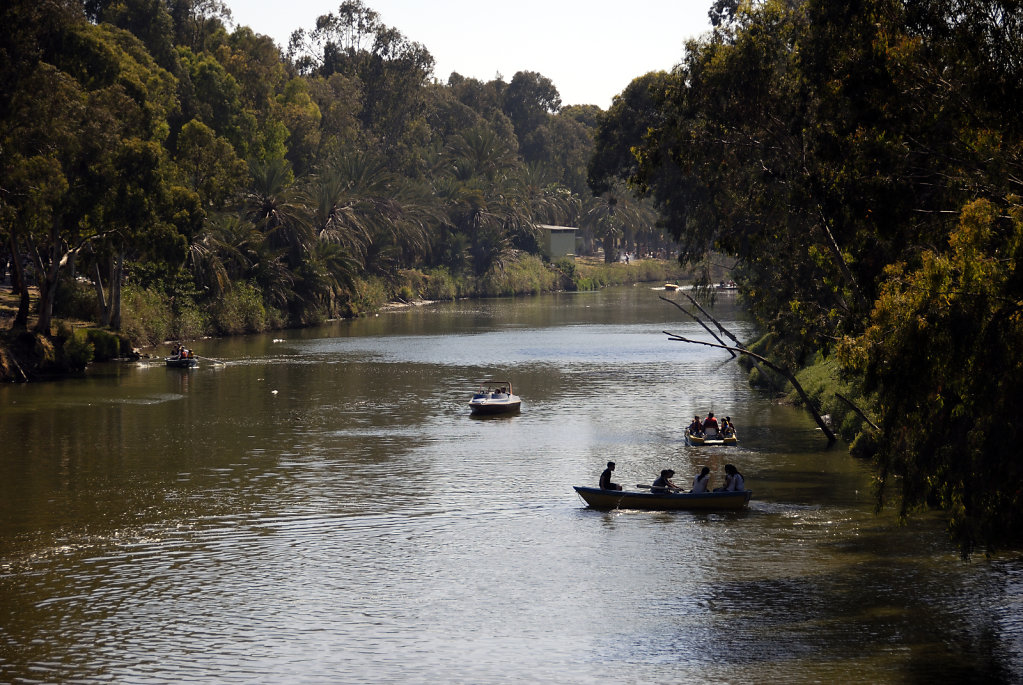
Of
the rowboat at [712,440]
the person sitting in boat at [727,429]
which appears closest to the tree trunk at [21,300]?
the rowboat at [712,440]

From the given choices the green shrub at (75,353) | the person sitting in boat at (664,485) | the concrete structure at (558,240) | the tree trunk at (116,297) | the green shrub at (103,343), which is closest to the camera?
the person sitting in boat at (664,485)

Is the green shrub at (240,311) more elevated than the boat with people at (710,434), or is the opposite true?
the green shrub at (240,311)

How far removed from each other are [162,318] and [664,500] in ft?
178

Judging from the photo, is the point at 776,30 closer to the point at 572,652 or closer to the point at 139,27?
the point at 572,652

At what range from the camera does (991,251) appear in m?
18.1

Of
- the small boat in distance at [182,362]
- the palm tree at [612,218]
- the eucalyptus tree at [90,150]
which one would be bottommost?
the small boat in distance at [182,362]

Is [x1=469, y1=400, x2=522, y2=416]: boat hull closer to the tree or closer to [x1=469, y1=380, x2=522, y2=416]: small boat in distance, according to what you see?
[x1=469, y1=380, x2=522, y2=416]: small boat in distance

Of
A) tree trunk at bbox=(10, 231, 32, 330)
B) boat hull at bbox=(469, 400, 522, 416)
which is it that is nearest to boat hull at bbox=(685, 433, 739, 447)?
boat hull at bbox=(469, 400, 522, 416)

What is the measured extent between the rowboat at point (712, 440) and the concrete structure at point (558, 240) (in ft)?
351

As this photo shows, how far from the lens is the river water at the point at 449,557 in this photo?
2169cm

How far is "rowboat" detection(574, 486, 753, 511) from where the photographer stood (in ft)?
108

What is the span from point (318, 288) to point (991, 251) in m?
80.5

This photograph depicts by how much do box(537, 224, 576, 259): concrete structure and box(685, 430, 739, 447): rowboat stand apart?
4217 inches

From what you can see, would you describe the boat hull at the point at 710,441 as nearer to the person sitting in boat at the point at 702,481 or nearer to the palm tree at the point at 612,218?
the person sitting in boat at the point at 702,481
